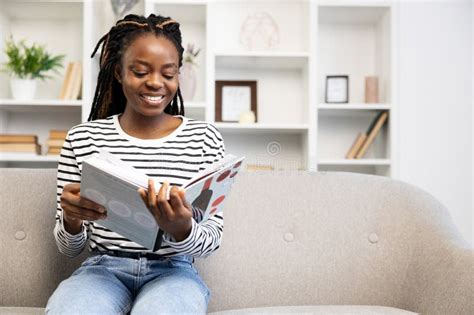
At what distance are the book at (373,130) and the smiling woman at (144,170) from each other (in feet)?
7.03

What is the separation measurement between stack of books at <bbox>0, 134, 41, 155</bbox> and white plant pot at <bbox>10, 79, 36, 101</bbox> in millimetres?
211

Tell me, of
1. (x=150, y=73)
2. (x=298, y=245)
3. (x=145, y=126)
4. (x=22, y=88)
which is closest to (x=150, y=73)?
(x=150, y=73)

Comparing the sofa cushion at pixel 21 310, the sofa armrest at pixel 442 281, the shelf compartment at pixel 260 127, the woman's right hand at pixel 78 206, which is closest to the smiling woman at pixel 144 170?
the woman's right hand at pixel 78 206

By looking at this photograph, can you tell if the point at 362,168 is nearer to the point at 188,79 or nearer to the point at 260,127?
the point at 260,127

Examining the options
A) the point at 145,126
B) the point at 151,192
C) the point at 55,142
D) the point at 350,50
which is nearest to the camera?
the point at 151,192

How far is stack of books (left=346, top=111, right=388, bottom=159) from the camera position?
3559 mm

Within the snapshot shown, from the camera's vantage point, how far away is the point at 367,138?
11.8 ft

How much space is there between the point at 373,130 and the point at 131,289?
95.0 inches

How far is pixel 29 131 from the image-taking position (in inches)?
147

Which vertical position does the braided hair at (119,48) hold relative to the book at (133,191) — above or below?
above

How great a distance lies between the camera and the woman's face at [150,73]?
1.45 metres

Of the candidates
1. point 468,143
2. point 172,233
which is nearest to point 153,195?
point 172,233

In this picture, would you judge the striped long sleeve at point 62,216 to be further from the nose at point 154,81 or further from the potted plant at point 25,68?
the potted plant at point 25,68

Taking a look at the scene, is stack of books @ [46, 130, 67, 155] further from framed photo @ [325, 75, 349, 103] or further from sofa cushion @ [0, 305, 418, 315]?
sofa cushion @ [0, 305, 418, 315]
